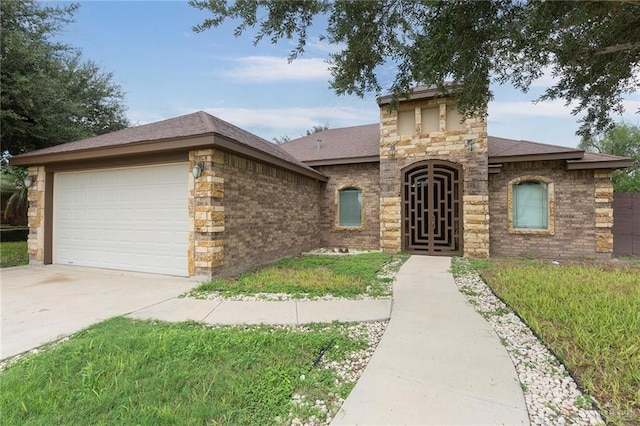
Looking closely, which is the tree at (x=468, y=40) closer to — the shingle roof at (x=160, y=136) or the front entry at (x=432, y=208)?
the shingle roof at (x=160, y=136)

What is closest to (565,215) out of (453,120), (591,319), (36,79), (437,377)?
(453,120)

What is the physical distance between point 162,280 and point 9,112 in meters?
6.22

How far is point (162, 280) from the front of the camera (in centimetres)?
583

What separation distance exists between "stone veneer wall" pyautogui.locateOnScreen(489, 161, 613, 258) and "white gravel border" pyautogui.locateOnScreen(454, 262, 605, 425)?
246 inches

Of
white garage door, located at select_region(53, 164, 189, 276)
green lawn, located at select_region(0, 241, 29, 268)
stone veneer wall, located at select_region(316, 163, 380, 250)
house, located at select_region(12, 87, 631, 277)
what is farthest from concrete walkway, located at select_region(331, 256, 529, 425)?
green lawn, located at select_region(0, 241, 29, 268)

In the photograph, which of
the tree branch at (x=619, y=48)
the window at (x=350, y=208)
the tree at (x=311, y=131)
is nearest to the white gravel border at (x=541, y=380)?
the tree branch at (x=619, y=48)

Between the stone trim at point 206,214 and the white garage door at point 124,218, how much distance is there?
0.98ft

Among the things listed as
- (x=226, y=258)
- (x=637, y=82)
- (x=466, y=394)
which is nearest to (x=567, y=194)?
(x=637, y=82)

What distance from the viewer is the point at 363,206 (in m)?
10.7

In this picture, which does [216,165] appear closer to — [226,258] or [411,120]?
[226,258]

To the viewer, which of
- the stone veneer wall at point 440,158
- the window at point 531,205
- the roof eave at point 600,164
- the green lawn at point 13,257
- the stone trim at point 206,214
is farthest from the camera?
the window at point 531,205

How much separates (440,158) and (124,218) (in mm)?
8874

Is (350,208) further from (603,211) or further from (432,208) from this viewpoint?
(603,211)

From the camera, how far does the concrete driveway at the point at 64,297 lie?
336cm
